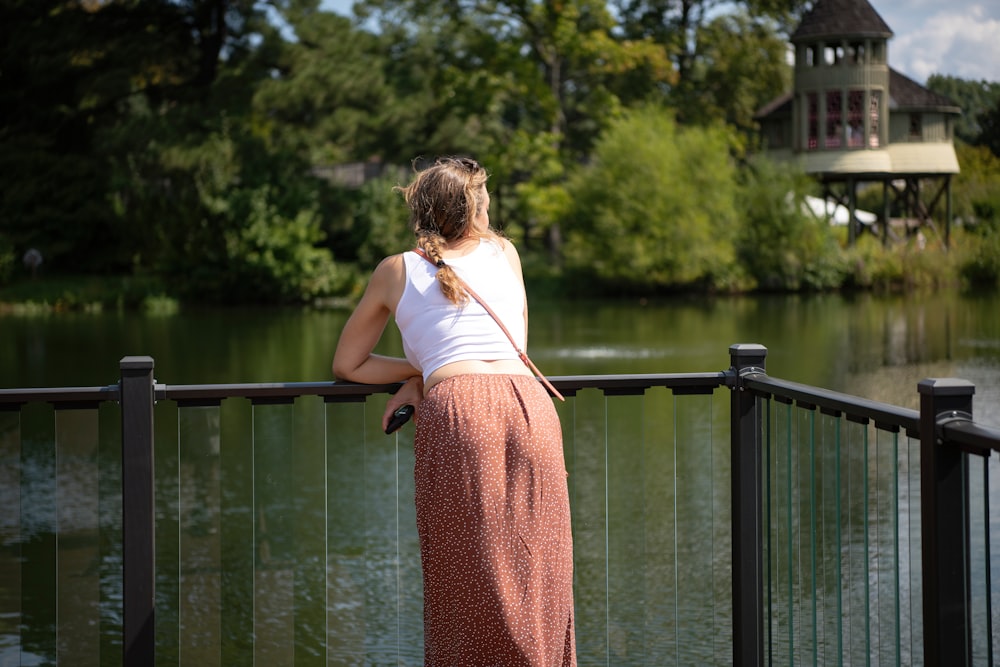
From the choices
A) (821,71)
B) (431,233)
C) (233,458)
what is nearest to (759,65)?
(821,71)

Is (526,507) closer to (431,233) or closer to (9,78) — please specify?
(431,233)

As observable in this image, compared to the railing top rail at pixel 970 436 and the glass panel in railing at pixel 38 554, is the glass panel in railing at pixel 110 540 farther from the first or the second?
the railing top rail at pixel 970 436

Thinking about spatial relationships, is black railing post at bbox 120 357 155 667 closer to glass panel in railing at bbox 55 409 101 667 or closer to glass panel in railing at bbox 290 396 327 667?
glass panel in railing at bbox 55 409 101 667

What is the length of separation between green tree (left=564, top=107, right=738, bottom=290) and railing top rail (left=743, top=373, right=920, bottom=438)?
105ft

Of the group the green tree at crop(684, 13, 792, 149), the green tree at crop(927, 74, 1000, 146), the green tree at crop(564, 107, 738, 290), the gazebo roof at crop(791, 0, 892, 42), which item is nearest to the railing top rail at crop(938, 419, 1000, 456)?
the green tree at crop(564, 107, 738, 290)

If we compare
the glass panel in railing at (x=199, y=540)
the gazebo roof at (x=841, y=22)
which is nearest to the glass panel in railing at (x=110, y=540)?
the glass panel in railing at (x=199, y=540)

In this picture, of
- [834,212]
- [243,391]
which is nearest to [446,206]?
[243,391]

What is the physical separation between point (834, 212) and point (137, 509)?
1512 inches

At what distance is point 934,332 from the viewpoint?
2361 centimetres

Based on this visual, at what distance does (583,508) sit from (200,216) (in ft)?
85.2

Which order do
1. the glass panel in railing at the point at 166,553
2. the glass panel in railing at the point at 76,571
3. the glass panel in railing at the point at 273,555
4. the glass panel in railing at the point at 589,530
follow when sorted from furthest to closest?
the glass panel in railing at the point at 166,553 < the glass panel in railing at the point at 589,530 < the glass panel in railing at the point at 273,555 < the glass panel in railing at the point at 76,571

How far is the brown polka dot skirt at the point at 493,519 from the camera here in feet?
10.4

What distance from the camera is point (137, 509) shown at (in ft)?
11.5

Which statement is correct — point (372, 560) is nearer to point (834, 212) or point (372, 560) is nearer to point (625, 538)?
point (625, 538)
